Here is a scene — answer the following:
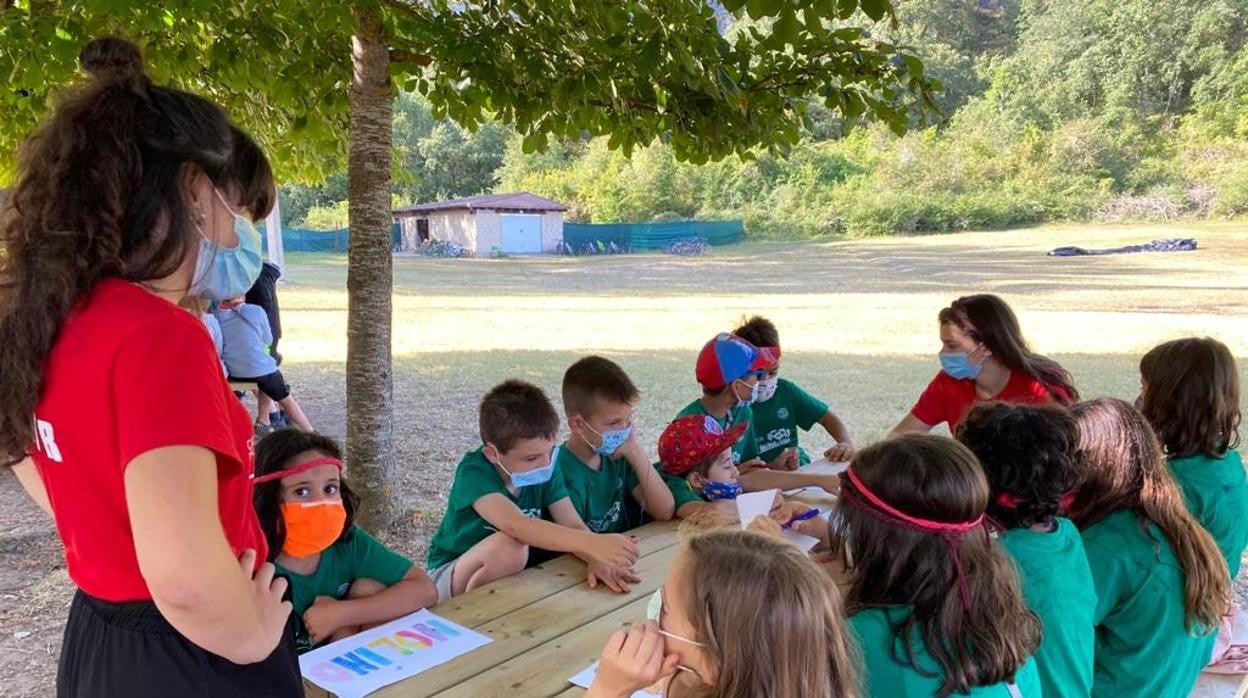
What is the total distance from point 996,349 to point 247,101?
14.0 ft

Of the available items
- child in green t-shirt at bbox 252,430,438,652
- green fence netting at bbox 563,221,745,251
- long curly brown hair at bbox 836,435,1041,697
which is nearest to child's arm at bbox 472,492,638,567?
child in green t-shirt at bbox 252,430,438,652

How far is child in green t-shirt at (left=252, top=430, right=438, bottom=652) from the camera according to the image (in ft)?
6.88

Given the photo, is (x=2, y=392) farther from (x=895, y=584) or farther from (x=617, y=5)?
(x=617, y=5)

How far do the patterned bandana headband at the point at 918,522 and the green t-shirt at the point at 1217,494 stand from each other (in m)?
1.34

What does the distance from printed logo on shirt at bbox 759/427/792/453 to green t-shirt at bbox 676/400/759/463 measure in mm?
124

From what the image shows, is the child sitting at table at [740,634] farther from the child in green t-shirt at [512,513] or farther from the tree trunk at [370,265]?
the tree trunk at [370,265]

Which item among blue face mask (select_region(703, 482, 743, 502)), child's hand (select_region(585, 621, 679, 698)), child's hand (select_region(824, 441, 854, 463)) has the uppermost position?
child's hand (select_region(585, 621, 679, 698))

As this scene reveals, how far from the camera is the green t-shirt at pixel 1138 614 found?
80.7 inches

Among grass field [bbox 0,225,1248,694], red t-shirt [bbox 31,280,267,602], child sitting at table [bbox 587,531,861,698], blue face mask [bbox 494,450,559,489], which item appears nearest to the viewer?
red t-shirt [bbox 31,280,267,602]

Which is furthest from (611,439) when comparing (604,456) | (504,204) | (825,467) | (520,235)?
(520,235)

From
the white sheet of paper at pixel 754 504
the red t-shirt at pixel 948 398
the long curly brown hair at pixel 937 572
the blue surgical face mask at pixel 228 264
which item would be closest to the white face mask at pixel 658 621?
the long curly brown hair at pixel 937 572

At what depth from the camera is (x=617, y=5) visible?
139 inches

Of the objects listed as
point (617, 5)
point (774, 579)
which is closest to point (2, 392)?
point (774, 579)

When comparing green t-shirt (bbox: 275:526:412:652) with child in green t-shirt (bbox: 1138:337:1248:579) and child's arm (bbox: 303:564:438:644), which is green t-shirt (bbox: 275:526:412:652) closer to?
child's arm (bbox: 303:564:438:644)
